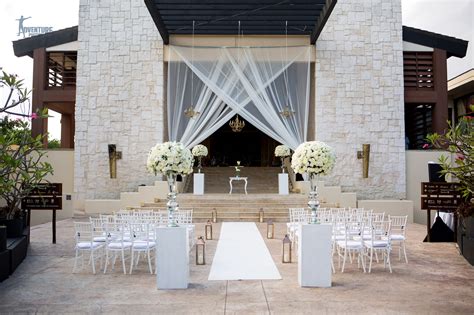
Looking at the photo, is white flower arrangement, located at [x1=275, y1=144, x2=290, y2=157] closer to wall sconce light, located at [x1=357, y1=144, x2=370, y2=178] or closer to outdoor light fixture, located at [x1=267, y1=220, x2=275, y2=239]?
wall sconce light, located at [x1=357, y1=144, x2=370, y2=178]

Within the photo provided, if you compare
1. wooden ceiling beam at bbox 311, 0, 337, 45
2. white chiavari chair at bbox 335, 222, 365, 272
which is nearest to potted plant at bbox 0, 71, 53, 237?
white chiavari chair at bbox 335, 222, 365, 272

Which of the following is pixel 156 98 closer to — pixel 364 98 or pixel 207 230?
pixel 207 230

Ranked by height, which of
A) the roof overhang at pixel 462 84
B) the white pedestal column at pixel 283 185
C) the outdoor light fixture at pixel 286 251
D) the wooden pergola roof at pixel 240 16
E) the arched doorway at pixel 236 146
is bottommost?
the outdoor light fixture at pixel 286 251

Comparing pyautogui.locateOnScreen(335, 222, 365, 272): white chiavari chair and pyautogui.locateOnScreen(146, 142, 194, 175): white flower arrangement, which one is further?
pyautogui.locateOnScreen(335, 222, 365, 272): white chiavari chair

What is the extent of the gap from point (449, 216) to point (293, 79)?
6873mm

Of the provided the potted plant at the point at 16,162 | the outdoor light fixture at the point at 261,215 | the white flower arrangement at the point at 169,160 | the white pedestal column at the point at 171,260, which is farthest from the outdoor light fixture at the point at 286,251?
the outdoor light fixture at the point at 261,215

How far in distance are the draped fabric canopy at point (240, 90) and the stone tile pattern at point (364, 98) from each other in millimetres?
1275

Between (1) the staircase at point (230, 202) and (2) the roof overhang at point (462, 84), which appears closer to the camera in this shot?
(1) the staircase at point (230, 202)

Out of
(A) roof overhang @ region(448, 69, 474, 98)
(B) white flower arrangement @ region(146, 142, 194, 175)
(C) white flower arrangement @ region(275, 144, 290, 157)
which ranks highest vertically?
(A) roof overhang @ region(448, 69, 474, 98)

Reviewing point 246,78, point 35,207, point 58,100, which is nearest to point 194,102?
point 246,78

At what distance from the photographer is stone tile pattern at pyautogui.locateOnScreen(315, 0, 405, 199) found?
15188mm

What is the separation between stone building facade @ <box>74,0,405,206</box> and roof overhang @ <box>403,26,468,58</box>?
607 mm

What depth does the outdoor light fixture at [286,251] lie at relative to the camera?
22.6 ft

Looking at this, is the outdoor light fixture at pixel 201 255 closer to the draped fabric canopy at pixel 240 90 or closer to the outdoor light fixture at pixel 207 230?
the outdoor light fixture at pixel 207 230
